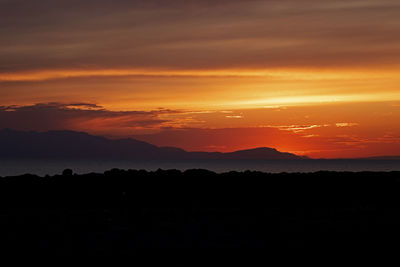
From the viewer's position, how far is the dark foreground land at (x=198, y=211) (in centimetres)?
1557

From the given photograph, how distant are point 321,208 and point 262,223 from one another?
15.8ft

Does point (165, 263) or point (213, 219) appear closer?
point (165, 263)

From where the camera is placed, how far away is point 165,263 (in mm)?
13125

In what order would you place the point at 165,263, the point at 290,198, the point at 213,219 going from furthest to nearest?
the point at 290,198
the point at 213,219
the point at 165,263

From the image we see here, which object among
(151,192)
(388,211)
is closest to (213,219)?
(388,211)

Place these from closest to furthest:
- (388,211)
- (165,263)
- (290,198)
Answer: (165,263), (388,211), (290,198)

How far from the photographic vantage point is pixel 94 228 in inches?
695

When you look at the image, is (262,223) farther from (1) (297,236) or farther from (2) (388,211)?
(2) (388,211)

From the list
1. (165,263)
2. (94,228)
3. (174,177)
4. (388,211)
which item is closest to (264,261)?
(165,263)

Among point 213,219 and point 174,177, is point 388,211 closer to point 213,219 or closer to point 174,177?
point 213,219

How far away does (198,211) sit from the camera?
857 inches

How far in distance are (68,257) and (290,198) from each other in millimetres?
14229

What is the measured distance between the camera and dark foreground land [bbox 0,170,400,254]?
1557 cm

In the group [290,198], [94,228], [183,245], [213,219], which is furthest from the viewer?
[290,198]
